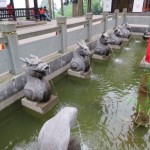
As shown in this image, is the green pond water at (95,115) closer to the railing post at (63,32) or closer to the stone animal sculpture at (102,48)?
the railing post at (63,32)

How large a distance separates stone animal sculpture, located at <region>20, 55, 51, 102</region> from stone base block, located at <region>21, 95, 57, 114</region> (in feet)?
0.38

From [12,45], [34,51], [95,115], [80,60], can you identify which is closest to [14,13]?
[34,51]

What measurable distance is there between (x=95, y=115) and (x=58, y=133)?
2941 mm

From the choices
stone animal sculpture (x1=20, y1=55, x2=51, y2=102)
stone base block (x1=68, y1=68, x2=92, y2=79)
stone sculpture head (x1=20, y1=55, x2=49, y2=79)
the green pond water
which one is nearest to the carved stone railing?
stone animal sculpture (x1=20, y1=55, x2=51, y2=102)

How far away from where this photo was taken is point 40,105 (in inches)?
204

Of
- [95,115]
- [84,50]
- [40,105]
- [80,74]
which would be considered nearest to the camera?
[95,115]

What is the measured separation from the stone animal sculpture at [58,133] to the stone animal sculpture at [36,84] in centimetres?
270

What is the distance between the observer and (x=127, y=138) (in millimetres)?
4238

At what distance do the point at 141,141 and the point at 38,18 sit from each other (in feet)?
49.0

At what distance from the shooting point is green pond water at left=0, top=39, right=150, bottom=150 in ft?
13.7

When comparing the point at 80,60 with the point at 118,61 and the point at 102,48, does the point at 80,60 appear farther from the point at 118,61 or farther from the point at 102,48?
the point at 118,61

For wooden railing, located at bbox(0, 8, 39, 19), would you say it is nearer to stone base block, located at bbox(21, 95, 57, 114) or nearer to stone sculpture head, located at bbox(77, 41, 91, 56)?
stone sculpture head, located at bbox(77, 41, 91, 56)

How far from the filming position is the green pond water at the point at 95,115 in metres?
4.17

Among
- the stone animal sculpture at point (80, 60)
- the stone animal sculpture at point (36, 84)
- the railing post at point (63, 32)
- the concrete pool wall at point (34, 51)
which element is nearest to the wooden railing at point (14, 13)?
the concrete pool wall at point (34, 51)
